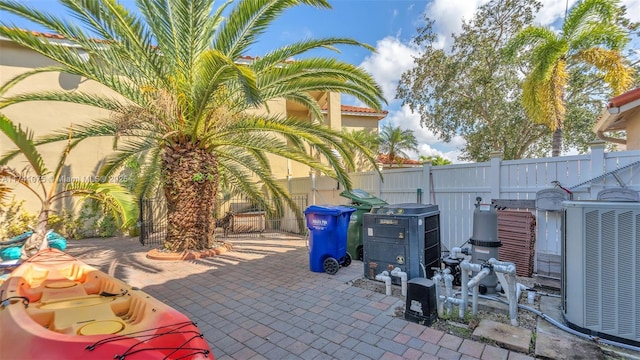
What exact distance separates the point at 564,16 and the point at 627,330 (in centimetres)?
1118

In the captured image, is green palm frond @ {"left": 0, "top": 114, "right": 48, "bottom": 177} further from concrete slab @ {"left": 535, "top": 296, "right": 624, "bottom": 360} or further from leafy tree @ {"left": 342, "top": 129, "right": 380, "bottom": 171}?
leafy tree @ {"left": 342, "top": 129, "right": 380, "bottom": 171}

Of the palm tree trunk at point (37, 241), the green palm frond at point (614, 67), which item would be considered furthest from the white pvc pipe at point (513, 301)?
the green palm frond at point (614, 67)

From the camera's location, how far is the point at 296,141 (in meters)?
8.90

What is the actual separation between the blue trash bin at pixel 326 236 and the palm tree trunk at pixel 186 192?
3202mm

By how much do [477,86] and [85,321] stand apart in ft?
51.2

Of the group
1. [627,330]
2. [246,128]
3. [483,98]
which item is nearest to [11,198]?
[246,128]

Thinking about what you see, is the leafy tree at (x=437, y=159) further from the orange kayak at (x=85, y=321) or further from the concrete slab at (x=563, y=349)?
the orange kayak at (x=85, y=321)

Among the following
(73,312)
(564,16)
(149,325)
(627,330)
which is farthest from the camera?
(564,16)

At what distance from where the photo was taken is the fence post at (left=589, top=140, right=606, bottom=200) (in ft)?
14.2

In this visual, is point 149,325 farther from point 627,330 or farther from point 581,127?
point 581,127

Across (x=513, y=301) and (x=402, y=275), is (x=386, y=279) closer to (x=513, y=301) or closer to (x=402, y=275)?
(x=402, y=275)

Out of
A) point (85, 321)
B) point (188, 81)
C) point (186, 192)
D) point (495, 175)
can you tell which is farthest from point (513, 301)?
point (188, 81)

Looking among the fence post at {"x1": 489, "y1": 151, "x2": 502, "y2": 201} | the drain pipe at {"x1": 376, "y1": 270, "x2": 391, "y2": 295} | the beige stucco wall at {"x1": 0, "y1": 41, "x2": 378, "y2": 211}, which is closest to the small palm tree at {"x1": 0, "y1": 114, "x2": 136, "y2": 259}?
the drain pipe at {"x1": 376, "y1": 270, "x2": 391, "y2": 295}

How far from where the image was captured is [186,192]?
6.95 metres
